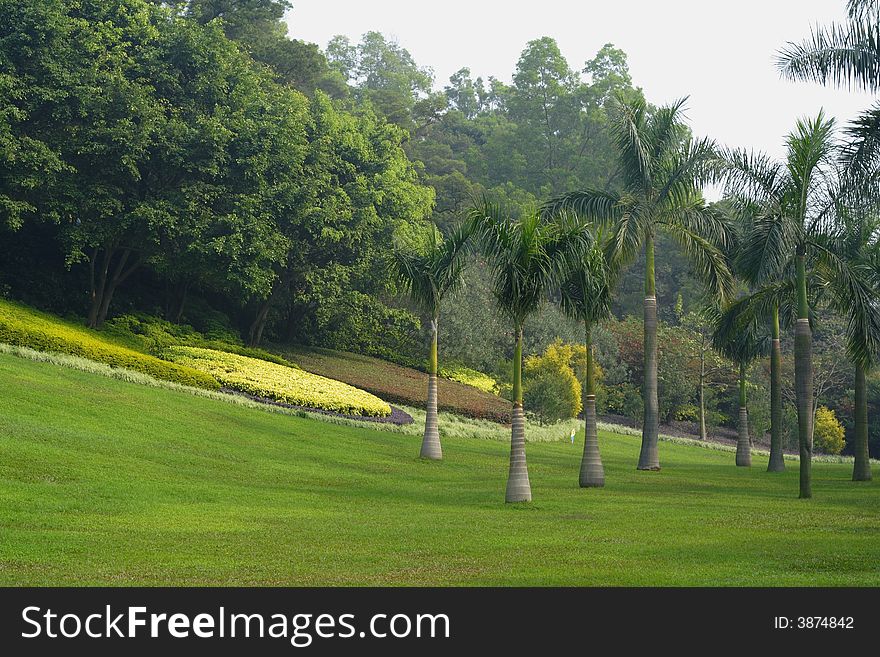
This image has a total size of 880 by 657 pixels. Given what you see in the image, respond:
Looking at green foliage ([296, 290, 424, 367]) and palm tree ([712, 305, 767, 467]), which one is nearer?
palm tree ([712, 305, 767, 467])

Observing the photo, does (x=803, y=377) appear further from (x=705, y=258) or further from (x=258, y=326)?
(x=258, y=326)

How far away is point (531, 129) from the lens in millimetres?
96562

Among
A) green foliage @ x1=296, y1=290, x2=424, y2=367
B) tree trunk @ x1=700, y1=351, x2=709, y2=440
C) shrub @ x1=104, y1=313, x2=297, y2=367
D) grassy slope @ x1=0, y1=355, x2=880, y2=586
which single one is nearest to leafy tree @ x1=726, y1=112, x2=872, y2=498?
grassy slope @ x1=0, y1=355, x2=880, y2=586

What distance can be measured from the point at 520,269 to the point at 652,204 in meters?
11.5

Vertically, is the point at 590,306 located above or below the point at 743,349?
below

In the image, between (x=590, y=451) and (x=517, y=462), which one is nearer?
(x=517, y=462)

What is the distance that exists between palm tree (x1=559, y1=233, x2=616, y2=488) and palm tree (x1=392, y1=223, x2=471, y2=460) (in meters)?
5.08

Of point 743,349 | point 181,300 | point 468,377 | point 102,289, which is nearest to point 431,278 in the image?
point 743,349

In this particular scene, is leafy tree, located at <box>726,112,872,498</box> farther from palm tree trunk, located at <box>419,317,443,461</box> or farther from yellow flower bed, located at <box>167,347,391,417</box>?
yellow flower bed, located at <box>167,347,391,417</box>

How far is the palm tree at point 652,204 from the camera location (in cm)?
2873

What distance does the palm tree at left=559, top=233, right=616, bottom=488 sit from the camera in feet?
71.8

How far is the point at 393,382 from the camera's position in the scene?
43.7m
